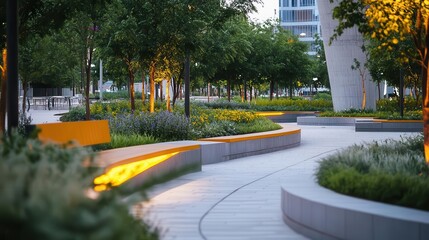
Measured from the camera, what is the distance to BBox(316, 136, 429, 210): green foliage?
8.30 m

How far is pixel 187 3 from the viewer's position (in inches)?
920

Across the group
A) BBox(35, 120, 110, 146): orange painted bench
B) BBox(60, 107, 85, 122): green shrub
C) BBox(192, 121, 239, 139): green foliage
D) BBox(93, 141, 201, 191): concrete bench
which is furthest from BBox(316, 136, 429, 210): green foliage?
BBox(60, 107, 85, 122): green shrub

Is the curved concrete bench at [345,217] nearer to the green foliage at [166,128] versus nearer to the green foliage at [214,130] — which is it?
the green foliage at [166,128]

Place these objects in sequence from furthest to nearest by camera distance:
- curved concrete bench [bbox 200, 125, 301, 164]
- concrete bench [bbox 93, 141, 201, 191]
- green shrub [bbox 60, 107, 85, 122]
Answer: green shrub [bbox 60, 107, 85, 122] < curved concrete bench [bbox 200, 125, 301, 164] < concrete bench [bbox 93, 141, 201, 191]

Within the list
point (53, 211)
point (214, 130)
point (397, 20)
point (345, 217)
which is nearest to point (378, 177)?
point (345, 217)

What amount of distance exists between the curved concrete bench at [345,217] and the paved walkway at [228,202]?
0.29 m

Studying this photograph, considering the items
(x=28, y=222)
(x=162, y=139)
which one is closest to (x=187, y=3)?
(x=162, y=139)

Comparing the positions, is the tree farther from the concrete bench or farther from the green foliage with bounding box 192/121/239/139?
the green foliage with bounding box 192/121/239/139

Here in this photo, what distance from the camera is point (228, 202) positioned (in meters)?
11.6

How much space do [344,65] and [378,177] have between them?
32684 mm

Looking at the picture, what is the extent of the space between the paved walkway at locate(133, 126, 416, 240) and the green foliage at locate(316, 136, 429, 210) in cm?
74

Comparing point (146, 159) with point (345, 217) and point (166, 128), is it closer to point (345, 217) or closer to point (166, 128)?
point (166, 128)

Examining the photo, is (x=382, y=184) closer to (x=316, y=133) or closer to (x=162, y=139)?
(x=162, y=139)

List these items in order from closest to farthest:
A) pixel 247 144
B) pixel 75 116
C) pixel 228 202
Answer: pixel 228 202 → pixel 247 144 → pixel 75 116
